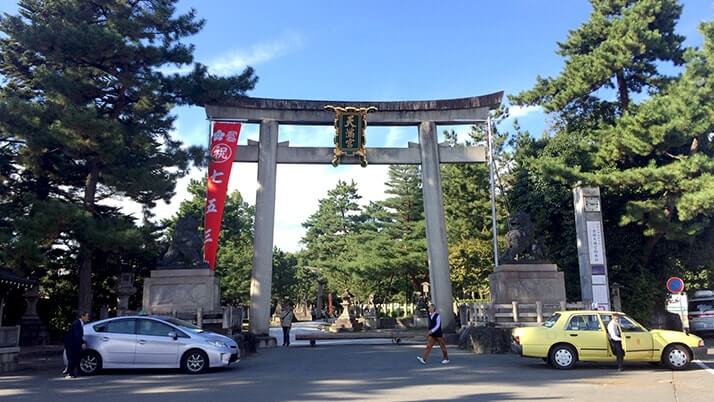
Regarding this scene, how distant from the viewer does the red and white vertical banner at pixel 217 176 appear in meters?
20.0

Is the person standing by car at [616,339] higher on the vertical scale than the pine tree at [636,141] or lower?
lower

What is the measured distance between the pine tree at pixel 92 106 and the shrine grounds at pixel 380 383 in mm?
4978

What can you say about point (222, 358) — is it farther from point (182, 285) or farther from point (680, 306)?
point (680, 306)

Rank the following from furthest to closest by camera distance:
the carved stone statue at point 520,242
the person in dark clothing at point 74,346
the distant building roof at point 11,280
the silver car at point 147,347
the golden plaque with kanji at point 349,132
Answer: the golden plaque with kanji at point 349,132 < the carved stone statue at point 520,242 < the distant building roof at point 11,280 < the silver car at point 147,347 < the person in dark clothing at point 74,346

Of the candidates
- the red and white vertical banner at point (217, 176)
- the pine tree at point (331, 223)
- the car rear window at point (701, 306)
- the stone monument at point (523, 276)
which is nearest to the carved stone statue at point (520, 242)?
the stone monument at point (523, 276)

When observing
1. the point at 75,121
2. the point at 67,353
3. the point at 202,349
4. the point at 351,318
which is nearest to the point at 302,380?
the point at 202,349

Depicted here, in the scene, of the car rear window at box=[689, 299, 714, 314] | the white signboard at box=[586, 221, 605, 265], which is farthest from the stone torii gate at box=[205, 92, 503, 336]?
the car rear window at box=[689, 299, 714, 314]

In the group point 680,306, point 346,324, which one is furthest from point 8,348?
point 346,324

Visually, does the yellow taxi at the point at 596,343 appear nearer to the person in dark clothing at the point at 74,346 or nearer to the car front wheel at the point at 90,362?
the car front wheel at the point at 90,362

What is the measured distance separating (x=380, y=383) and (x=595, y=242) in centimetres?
1133

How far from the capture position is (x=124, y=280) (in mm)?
21375

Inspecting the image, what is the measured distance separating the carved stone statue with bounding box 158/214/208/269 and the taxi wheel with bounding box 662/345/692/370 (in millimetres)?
12927

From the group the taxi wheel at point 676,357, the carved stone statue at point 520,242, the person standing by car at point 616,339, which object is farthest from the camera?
the carved stone statue at point 520,242

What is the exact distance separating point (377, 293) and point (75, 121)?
3220 cm
